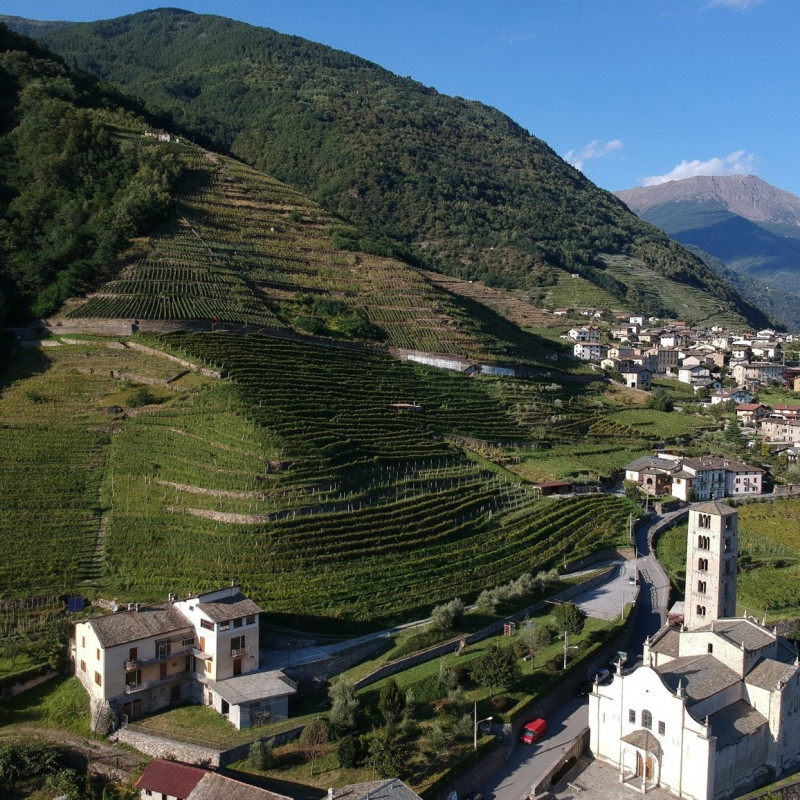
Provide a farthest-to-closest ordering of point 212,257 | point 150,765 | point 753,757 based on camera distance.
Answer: point 212,257 < point 753,757 < point 150,765

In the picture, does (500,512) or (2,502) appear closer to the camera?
(2,502)

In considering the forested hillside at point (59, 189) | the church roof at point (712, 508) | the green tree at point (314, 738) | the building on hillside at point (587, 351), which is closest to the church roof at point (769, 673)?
the church roof at point (712, 508)

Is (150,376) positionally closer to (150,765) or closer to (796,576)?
(150,765)

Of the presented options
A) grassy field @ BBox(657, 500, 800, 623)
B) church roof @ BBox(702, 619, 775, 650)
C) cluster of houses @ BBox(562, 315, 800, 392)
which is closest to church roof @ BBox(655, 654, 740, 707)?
church roof @ BBox(702, 619, 775, 650)

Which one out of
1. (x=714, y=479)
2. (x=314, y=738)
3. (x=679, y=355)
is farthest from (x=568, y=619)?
(x=679, y=355)

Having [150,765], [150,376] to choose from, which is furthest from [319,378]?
[150,765]

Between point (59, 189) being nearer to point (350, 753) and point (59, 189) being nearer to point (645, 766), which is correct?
point (350, 753)
